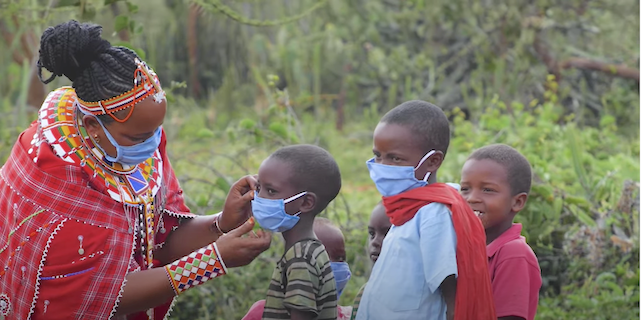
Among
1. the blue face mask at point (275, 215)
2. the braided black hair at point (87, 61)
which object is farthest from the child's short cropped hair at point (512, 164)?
the braided black hair at point (87, 61)

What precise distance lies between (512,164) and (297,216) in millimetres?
920

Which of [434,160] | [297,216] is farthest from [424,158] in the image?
[297,216]

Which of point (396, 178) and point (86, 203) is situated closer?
point (396, 178)

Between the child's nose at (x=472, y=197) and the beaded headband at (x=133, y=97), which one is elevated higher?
the beaded headband at (x=133, y=97)

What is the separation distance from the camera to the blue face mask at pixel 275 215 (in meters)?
2.93

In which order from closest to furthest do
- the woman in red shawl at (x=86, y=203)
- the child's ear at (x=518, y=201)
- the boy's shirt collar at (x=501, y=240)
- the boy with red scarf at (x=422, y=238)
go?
the boy with red scarf at (x=422, y=238), the woman in red shawl at (x=86, y=203), the boy's shirt collar at (x=501, y=240), the child's ear at (x=518, y=201)

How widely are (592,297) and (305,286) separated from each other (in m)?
2.51

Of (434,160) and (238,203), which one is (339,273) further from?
(434,160)

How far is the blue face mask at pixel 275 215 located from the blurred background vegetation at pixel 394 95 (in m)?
1.45

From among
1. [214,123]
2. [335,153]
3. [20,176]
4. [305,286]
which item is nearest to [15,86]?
[214,123]

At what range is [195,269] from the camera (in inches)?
118

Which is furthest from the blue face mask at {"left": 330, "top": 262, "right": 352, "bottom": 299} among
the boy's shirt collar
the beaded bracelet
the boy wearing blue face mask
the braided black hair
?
the braided black hair

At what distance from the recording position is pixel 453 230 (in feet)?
8.90

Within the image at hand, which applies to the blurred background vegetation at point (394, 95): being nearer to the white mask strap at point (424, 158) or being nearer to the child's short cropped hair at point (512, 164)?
the child's short cropped hair at point (512, 164)
